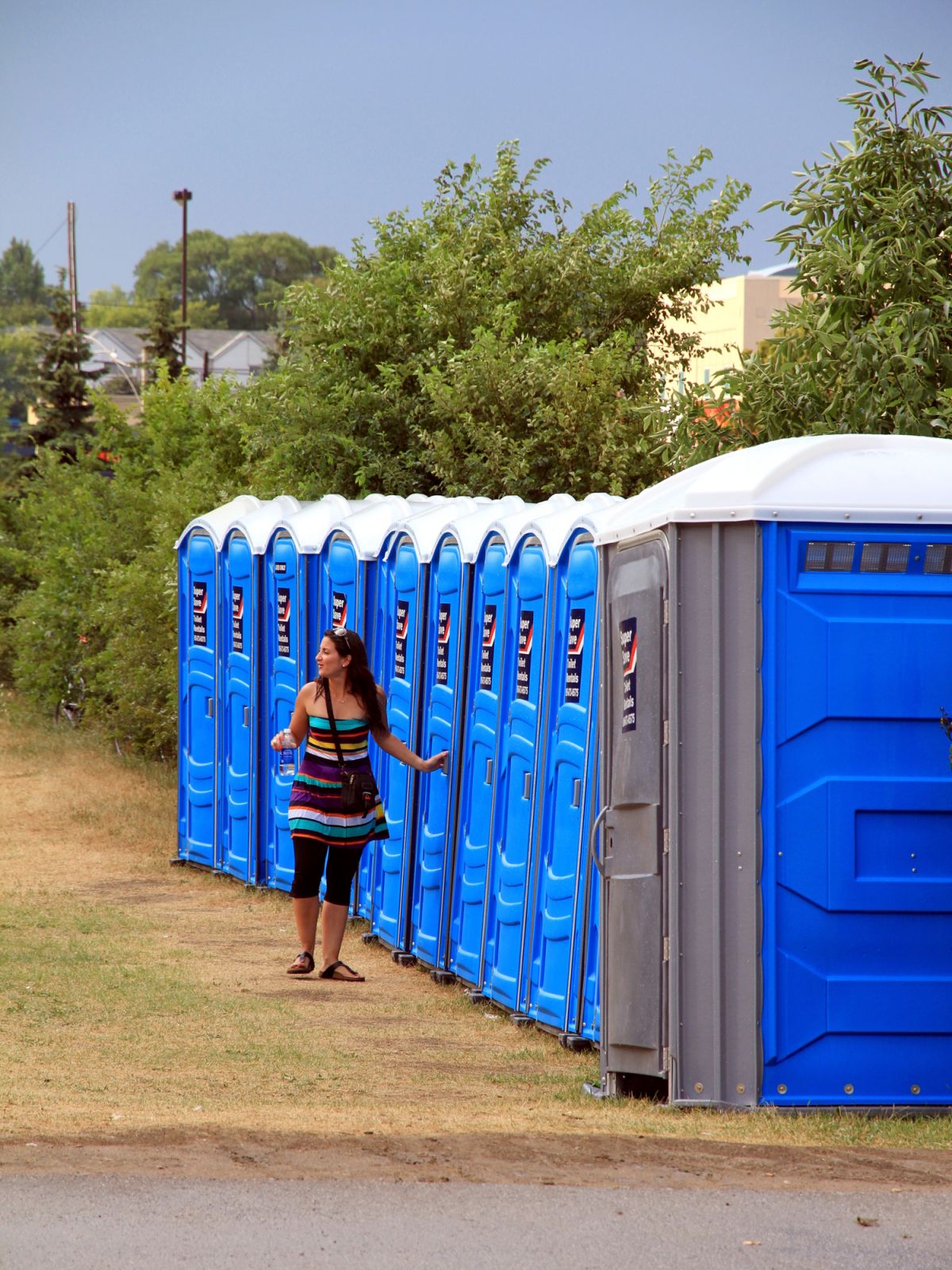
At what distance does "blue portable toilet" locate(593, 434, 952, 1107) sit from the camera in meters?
4.91

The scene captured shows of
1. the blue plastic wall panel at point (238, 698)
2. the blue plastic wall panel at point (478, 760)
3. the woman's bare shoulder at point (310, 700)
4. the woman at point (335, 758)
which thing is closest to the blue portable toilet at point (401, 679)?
the blue plastic wall panel at point (478, 760)

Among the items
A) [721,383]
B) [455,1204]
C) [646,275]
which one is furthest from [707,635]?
[646,275]

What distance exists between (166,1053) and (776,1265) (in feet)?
10.0

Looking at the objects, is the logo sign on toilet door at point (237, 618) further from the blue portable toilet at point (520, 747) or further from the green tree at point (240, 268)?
the green tree at point (240, 268)

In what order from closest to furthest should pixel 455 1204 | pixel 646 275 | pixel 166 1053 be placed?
1. pixel 455 1204
2. pixel 166 1053
3. pixel 646 275

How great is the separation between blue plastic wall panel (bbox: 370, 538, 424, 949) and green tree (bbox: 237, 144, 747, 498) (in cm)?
366

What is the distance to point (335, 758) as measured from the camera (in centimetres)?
753

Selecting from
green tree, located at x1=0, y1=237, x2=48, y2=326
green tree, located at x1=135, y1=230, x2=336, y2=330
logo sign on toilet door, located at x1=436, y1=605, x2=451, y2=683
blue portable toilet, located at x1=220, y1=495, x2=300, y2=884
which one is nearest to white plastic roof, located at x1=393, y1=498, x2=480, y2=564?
logo sign on toilet door, located at x1=436, y1=605, x2=451, y2=683

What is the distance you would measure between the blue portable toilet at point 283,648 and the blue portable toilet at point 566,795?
9.66 feet

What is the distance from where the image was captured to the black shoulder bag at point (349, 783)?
7527 mm

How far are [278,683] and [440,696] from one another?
234cm

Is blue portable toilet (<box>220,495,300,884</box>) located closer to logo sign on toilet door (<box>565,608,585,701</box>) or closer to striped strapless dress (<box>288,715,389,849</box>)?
striped strapless dress (<box>288,715,389,849</box>)

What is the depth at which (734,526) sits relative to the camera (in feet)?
16.2

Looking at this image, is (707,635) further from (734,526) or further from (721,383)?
(721,383)
